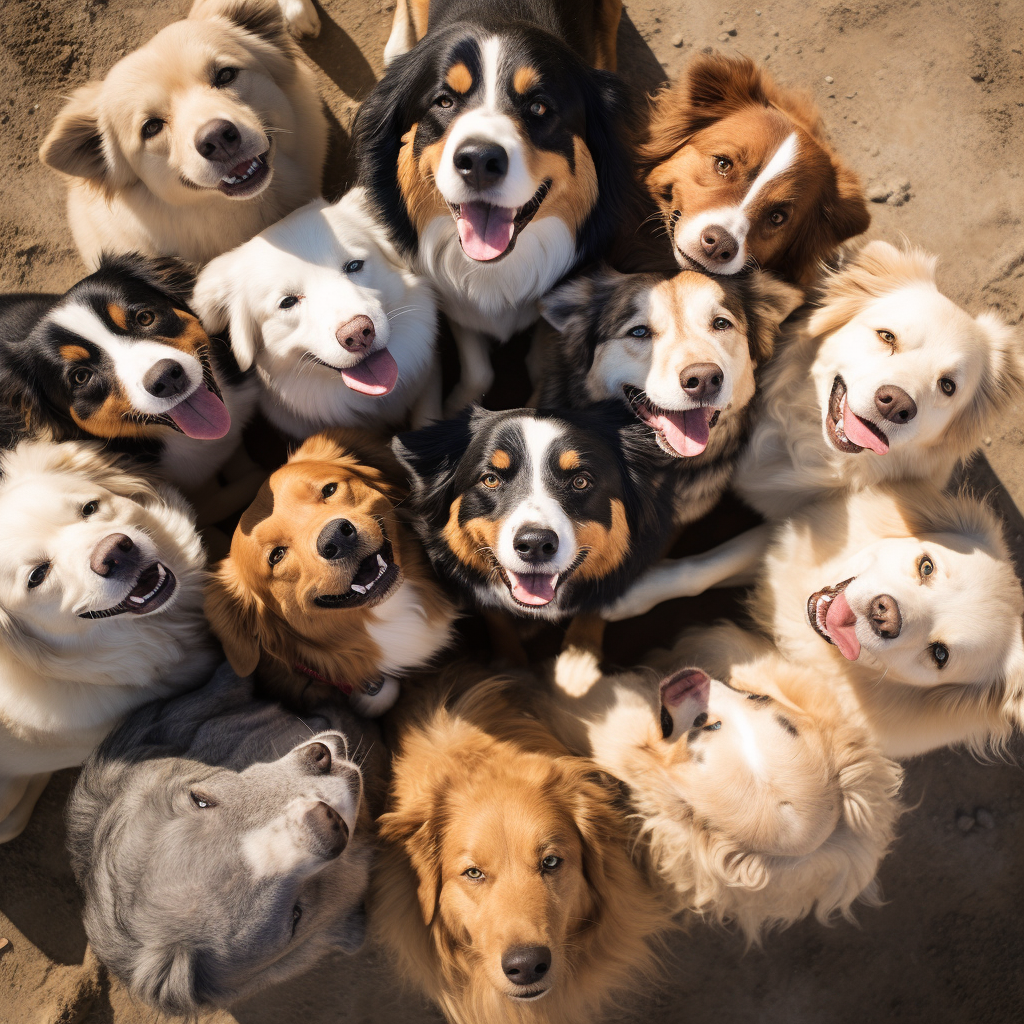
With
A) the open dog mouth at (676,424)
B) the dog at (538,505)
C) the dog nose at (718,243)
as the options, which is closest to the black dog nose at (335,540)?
the dog at (538,505)

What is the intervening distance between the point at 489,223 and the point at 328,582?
1.52 m

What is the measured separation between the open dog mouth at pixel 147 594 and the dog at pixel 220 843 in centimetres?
53

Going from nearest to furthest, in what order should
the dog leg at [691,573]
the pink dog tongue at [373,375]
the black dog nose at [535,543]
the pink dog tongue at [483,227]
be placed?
1. the black dog nose at [535,543]
2. the pink dog tongue at [483,227]
3. the pink dog tongue at [373,375]
4. the dog leg at [691,573]

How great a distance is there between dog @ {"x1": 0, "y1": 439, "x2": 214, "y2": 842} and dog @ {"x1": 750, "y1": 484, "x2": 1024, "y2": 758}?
2.73 meters

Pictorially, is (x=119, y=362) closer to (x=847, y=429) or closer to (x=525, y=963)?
(x=525, y=963)

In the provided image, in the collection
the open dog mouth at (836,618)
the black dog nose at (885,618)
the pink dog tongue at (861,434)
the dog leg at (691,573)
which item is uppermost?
the pink dog tongue at (861,434)

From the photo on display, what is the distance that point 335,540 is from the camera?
8.27ft

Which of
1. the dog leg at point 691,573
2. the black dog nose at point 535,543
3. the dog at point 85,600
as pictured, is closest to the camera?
the black dog nose at point 535,543

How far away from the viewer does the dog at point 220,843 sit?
2512 millimetres

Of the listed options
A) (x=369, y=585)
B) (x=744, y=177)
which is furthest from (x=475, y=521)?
(x=744, y=177)

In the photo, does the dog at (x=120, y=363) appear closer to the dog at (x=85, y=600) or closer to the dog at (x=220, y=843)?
the dog at (x=85, y=600)

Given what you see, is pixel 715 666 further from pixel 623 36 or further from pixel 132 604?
pixel 623 36

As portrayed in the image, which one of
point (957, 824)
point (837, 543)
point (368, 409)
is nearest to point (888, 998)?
point (957, 824)

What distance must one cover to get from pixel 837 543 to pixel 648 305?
139cm
